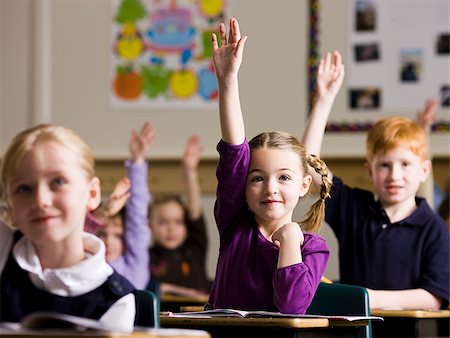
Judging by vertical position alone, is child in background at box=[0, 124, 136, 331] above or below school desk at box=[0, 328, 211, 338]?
above

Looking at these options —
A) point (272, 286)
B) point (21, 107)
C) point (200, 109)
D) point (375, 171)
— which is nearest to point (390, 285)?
point (375, 171)

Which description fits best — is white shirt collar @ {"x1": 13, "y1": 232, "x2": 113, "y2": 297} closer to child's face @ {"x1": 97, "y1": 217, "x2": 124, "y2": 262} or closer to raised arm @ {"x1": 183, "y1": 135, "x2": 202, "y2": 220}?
child's face @ {"x1": 97, "y1": 217, "x2": 124, "y2": 262}

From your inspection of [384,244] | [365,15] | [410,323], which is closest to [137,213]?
[384,244]

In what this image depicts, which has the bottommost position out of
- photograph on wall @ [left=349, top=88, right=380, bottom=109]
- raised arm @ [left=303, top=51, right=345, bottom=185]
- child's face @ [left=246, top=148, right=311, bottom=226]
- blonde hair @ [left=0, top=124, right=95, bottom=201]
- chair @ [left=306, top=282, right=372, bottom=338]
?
chair @ [left=306, top=282, right=372, bottom=338]

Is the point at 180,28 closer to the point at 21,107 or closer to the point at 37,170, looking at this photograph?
the point at 21,107

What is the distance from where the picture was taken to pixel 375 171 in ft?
11.7

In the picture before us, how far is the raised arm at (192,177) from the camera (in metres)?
5.82

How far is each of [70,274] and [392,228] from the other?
1849mm

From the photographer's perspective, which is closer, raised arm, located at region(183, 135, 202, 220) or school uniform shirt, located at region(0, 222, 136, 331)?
school uniform shirt, located at region(0, 222, 136, 331)

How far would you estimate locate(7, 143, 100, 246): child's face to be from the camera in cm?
185

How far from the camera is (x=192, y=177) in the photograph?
19.2 ft

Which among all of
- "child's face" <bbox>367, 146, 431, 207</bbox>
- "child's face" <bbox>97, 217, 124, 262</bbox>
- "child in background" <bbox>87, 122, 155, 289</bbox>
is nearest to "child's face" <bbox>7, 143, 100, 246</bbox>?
"child's face" <bbox>367, 146, 431, 207</bbox>

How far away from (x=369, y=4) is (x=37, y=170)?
15.4 ft

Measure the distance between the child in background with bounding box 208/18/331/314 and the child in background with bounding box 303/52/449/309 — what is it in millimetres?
823
